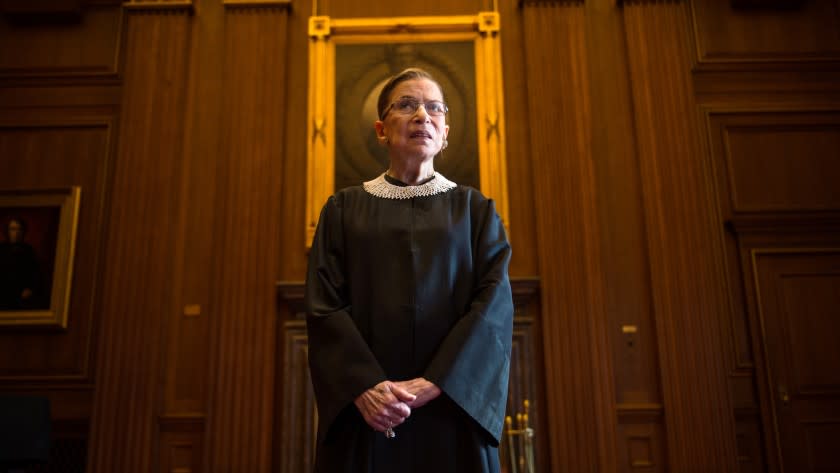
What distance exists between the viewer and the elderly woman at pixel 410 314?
194cm

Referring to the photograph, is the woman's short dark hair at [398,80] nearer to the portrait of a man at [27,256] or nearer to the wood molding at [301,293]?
the wood molding at [301,293]

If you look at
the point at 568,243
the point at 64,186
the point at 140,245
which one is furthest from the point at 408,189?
the point at 64,186

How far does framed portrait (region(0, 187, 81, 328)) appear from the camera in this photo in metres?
6.05

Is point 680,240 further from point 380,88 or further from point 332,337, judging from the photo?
point 332,337

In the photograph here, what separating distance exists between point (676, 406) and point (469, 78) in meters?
3.16

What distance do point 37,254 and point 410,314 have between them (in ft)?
17.4

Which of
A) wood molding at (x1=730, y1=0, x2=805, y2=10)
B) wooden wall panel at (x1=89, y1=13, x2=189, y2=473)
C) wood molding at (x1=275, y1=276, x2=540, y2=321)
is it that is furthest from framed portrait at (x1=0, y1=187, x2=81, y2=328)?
wood molding at (x1=730, y1=0, x2=805, y2=10)

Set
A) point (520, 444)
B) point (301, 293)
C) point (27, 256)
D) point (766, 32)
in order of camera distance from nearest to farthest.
Result: point (520, 444), point (301, 293), point (27, 256), point (766, 32)

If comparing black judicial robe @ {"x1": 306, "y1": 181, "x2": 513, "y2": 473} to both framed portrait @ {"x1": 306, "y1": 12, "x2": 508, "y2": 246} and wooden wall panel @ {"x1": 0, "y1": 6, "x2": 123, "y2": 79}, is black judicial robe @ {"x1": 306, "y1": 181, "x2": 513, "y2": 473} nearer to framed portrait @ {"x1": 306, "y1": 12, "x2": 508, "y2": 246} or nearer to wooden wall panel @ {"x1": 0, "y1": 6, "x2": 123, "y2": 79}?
framed portrait @ {"x1": 306, "y1": 12, "x2": 508, "y2": 246}

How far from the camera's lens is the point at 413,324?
205cm

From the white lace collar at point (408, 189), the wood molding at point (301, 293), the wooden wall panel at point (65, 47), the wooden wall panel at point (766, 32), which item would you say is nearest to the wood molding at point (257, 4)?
the wooden wall panel at point (65, 47)

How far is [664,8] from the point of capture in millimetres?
6477

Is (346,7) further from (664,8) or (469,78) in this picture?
(664,8)

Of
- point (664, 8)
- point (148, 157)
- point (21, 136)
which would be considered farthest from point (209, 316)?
point (664, 8)
